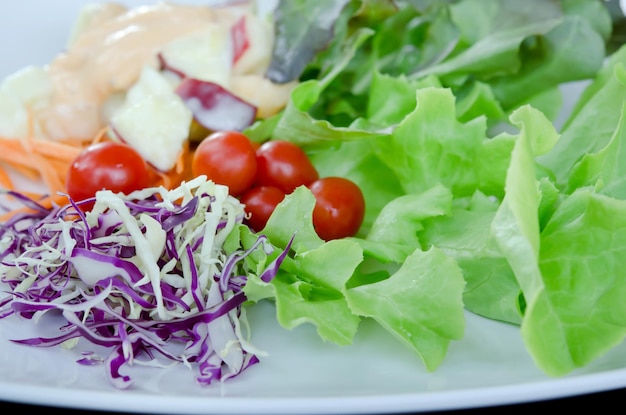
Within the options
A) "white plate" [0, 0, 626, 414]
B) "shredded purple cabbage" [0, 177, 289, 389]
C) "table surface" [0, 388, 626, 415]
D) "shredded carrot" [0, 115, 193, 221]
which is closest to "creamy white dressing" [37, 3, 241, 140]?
"shredded carrot" [0, 115, 193, 221]

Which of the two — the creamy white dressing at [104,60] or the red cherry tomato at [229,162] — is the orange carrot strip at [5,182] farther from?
the red cherry tomato at [229,162]

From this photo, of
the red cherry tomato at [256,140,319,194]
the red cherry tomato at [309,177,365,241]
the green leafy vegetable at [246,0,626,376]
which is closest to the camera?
the green leafy vegetable at [246,0,626,376]

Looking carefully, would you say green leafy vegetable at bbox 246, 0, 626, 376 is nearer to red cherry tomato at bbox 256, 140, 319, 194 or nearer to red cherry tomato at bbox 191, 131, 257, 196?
red cherry tomato at bbox 256, 140, 319, 194

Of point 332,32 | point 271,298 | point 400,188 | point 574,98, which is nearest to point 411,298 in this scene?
point 271,298

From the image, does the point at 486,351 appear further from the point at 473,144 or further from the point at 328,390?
the point at 473,144

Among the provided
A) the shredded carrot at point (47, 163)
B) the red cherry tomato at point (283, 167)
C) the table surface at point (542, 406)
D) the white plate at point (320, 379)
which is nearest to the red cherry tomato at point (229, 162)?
the red cherry tomato at point (283, 167)

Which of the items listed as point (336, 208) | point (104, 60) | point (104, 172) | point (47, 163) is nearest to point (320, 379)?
point (336, 208)

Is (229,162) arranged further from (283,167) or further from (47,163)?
(47,163)
